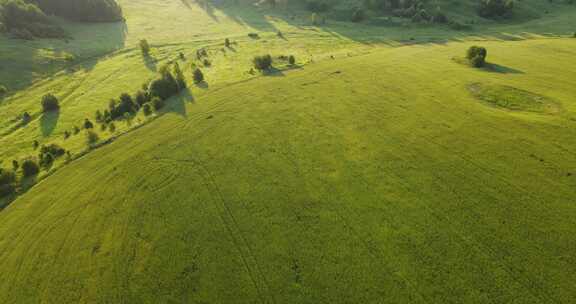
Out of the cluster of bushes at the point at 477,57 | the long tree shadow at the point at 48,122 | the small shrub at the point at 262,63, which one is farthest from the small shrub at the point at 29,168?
the cluster of bushes at the point at 477,57

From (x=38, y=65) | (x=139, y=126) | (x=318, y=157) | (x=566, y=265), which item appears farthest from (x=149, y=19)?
(x=566, y=265)

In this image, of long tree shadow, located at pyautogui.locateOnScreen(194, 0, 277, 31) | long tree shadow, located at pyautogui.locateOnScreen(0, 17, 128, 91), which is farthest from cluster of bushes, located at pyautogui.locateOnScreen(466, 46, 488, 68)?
long tree shadow, located at pyautogui.locateOnScreen(0, 17, 128, 91)

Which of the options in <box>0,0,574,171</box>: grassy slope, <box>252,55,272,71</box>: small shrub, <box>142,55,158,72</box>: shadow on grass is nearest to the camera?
<box>0,0,574,171</box>: grassy slope

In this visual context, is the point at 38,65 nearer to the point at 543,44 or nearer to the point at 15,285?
the point at 15,285

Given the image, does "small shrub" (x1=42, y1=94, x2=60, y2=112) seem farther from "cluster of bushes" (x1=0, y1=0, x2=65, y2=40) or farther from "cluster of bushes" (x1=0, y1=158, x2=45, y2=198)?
"cluster of bushes" (x1=0, y1=0, x2=65, y2=40)

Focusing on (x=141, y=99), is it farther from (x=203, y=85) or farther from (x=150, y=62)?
(x=150, y=62)
